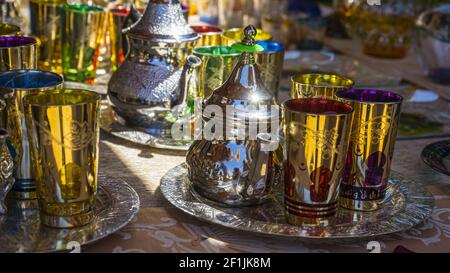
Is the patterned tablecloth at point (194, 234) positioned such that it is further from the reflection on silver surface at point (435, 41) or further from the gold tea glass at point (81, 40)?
the reflection on silver surface at point (435, 41)

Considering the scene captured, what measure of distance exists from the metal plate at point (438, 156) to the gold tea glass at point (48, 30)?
66 centimetres

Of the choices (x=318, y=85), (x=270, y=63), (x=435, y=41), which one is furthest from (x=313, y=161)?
(x=435, y=41)

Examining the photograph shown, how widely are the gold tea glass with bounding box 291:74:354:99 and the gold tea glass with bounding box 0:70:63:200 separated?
0.29 meters

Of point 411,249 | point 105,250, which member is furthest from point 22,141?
point 411,249

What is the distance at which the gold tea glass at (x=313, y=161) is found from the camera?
0.65 meters

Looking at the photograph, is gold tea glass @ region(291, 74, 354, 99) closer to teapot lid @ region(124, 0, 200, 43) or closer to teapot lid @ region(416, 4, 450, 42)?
teapot lid @ region(124, 0, 200, 43)

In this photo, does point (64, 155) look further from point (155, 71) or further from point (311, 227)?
point (155, 71)

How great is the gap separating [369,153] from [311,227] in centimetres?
11

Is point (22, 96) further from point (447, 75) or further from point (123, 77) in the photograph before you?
point (447, 75)

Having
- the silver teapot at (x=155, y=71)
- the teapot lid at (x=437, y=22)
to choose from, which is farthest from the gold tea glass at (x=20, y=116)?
the teapot lid at (x=437, y=22)

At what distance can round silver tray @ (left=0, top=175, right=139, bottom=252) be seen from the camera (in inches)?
24.0

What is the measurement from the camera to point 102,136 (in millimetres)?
966

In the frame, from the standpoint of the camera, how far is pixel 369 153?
0.72 metres

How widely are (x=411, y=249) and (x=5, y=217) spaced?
407mm
